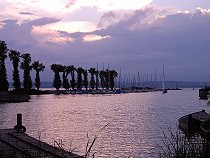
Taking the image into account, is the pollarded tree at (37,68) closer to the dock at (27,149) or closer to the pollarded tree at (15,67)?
the pollarded tree at (15,67)

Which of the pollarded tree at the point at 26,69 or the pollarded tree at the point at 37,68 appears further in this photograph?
the pollarded tree at the point at 37,68

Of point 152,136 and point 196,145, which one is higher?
point 196,145

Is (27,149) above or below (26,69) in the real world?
below

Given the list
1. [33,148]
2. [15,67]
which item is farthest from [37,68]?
[33,148]

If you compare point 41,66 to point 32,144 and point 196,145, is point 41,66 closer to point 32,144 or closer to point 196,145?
point 32,144

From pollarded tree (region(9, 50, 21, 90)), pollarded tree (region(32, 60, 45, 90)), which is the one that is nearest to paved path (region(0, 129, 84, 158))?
pollarded tree (region(9, 50, 21, 90))

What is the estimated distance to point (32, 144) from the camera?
73.8 ft

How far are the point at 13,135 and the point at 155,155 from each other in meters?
9.93

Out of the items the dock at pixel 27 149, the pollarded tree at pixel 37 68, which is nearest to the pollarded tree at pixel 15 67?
the pollarded tree at pixel 37 68

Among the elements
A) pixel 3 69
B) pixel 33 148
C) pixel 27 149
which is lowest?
pixel 33 148

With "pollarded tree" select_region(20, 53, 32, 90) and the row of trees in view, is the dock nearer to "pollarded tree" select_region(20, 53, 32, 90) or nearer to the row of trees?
the row of trees

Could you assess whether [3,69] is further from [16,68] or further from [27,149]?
[27,149]

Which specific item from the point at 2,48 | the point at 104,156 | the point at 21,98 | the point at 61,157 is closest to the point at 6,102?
the point at 21,98

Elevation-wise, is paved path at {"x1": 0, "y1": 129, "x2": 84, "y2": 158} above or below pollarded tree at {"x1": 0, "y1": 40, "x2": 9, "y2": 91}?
below
